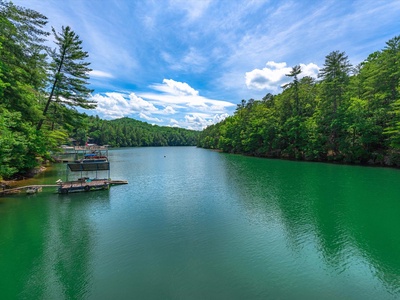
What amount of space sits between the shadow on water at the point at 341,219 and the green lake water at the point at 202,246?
0.06 metres

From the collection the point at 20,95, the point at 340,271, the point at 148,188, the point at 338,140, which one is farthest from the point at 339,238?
the point at 338,140

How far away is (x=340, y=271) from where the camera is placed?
28.0 ft

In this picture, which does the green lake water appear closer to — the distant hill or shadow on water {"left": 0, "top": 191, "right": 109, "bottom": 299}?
shadow on water {"left": 0, "top": 191, "right": 109, "bottom": 299}

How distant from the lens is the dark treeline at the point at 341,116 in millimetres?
33906

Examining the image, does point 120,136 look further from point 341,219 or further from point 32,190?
point 341,219

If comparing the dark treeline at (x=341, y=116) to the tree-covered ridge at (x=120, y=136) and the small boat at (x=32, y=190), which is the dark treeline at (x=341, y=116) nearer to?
the small boat at (x=32, y=190)

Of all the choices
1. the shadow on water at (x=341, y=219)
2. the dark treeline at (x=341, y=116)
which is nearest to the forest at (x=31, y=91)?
the shadow on water at (x=341, y=219)

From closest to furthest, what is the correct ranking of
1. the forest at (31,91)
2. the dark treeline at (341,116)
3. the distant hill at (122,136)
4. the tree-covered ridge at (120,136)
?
the forest at (31,91), the dark treeline at (341,116), the tree-covered ridge at (120,136), the distant hill at (122,136)

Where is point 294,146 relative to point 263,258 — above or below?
above

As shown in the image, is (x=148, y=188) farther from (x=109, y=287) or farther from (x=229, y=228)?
(x=109, y=287)

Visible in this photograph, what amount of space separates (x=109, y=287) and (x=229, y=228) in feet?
23.1

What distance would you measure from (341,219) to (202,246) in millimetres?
9038

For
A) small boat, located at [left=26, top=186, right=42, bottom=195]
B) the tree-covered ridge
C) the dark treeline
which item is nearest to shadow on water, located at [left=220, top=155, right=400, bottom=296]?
the dark treeline

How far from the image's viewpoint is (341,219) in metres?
13.8
